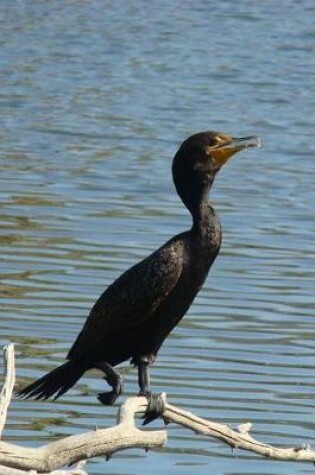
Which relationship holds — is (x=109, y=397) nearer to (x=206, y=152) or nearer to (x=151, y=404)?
(x=151, y=404)

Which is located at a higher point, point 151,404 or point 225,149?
point 225,149

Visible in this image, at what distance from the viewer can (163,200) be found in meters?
13.5

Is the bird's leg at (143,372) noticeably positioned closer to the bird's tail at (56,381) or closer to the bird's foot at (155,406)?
the bird's tail at (56,381)

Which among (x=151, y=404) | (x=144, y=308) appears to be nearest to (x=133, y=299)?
(x=144, y=308)

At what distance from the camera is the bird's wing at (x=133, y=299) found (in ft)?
23.4

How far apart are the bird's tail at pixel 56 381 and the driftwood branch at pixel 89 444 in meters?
1.02

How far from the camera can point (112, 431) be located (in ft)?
18.9

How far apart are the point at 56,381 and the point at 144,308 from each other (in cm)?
44

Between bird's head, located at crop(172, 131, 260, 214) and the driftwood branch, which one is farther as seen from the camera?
bird's head, located at crop(172, 131, 260, 214)

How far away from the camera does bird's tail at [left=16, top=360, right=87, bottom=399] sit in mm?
7168

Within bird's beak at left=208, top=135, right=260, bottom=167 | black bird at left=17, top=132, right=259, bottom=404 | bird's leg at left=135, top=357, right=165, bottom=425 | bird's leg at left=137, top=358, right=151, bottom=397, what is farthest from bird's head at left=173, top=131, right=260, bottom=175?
bird's leg at left=135, top=357, right=165, bottom=425

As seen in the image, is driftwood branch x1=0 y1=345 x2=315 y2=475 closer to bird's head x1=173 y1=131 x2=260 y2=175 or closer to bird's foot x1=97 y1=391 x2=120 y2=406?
bird's foot x1=97 y1=391 x2=120 y2=406

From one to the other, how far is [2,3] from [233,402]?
56.1 ft

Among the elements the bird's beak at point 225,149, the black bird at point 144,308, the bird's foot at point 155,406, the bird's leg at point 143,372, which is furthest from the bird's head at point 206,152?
the bird's foot at point 155,406
